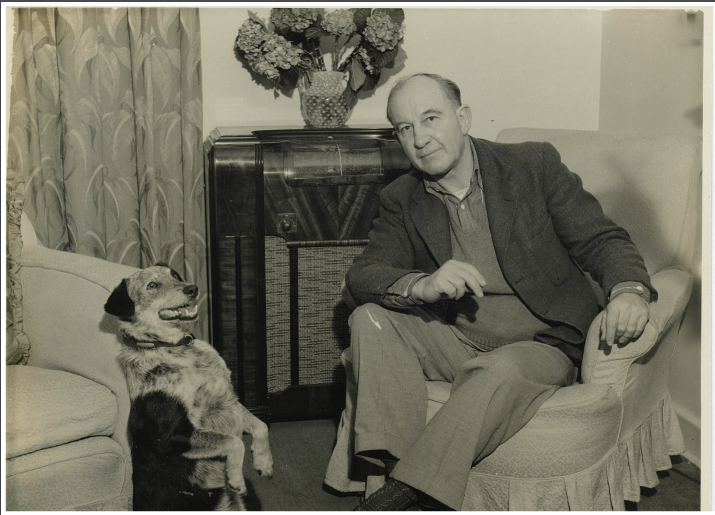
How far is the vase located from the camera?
2271 millimetres

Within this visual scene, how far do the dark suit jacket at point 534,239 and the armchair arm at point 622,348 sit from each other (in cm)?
11

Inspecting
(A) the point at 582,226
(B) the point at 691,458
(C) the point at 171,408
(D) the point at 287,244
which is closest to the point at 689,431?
(B) the point at 691,458

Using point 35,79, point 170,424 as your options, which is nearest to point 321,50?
point 35,79

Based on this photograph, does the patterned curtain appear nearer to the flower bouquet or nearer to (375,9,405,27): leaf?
the flower bouquet

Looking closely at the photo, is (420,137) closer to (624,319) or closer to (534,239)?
(534,239)

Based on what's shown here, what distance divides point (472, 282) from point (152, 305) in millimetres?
654

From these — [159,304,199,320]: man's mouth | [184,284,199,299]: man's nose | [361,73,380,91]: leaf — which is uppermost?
[361,73,380,91]: leaf

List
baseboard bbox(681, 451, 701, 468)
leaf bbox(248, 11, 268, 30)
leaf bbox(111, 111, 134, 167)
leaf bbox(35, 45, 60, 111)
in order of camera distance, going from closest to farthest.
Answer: baseboard bbox(681, 451, 701, 468), leaf bbox(35, 45, 60, 111), leaf bbox(111, 111, 134, 167), leaf bbox(248, 11, 268, 30)

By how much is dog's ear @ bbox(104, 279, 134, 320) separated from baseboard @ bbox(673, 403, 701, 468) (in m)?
1.43

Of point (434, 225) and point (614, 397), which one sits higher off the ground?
point (434, 225)

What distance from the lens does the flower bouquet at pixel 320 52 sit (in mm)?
2201

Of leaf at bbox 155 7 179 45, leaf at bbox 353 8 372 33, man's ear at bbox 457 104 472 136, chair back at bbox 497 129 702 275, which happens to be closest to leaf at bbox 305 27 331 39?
leaf at bbox 353 8 372 33

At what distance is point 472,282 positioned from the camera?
1420 millimetres

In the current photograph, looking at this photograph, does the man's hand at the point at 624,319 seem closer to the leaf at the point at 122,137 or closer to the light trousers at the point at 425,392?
the light trousers at the point at 425,392
